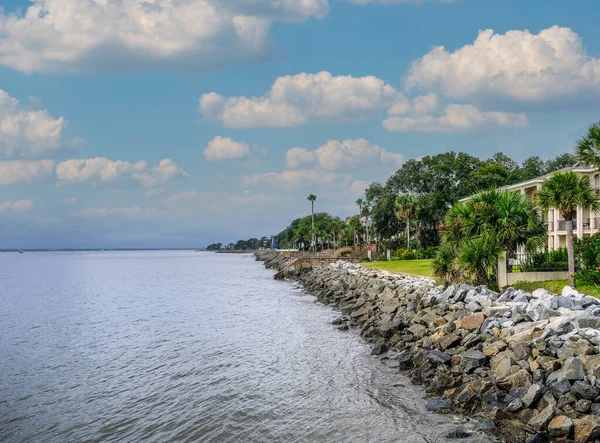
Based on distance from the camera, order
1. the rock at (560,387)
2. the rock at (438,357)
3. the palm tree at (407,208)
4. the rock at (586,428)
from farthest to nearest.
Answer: the palm tree at (407,208) < the rock at (438,357) < the rock at (560,387) < the rock at (586,428)

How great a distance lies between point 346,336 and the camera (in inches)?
820

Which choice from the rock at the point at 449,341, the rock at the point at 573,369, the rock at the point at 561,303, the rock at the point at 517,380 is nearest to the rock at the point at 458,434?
the rock at the point at 517,380

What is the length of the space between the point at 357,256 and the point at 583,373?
199 feet

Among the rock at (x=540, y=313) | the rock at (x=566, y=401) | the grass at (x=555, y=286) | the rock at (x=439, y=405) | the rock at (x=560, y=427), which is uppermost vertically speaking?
the grass at (x=555, y=286)

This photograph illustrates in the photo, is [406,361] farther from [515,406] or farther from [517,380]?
[515,406]

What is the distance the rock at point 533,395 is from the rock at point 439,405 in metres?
1.71

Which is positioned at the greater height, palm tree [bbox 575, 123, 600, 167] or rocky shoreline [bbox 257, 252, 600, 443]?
palm tree [bbox 575, 123, 600, 167]

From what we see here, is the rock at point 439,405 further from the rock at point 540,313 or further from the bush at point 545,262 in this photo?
the bush at point 545,262

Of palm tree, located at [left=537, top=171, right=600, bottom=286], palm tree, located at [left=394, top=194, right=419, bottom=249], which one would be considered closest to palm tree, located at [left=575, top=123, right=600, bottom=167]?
palm tree, located at [left=537, top=171, right=600, bottom=286]

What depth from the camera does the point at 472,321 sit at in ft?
51.2

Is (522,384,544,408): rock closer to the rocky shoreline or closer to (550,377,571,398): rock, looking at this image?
the rocky shoreline

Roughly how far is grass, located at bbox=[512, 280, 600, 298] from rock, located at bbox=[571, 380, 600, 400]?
9579 millimetres

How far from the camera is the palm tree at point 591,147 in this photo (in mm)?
20719

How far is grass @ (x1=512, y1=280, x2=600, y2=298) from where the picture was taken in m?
18.6
